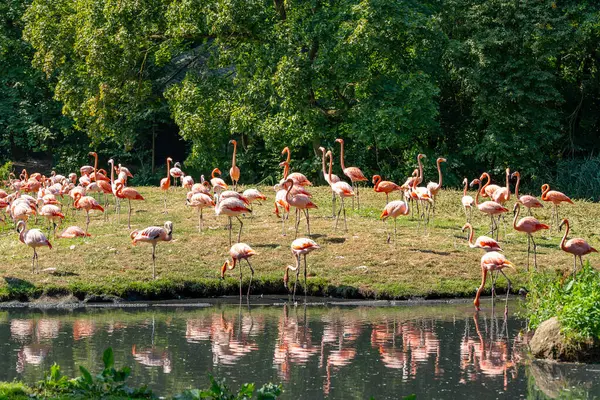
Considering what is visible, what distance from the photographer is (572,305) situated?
12172 millimetres

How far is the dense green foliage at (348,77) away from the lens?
27.5 m

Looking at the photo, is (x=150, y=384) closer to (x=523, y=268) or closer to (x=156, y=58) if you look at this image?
(x=523, y=268)

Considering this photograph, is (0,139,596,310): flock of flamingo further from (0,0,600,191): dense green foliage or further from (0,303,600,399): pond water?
(0,0,600,191): dense green foliage

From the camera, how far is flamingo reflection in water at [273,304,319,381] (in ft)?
41.2

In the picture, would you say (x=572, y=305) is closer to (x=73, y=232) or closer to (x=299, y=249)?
(x=299, y=249)

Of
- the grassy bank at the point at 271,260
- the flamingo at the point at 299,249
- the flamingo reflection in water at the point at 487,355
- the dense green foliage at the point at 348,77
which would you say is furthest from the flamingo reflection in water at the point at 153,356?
the dense green foliage at the point at 348,77

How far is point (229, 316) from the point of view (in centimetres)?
1612

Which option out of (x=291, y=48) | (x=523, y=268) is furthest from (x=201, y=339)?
(x=291, y=48)

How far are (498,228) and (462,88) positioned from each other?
9795mm

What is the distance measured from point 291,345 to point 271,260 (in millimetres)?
5378

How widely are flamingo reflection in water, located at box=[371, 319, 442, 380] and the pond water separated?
1 cm

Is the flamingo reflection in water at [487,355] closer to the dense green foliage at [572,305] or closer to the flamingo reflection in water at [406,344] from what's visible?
the flamingo reflection in water at [406,344]

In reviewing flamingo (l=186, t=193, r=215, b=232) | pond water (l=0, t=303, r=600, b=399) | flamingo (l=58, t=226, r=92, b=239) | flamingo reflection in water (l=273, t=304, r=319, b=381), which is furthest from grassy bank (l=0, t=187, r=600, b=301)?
flamingo reflection in water (l=273, t=304, r=319, b=381)

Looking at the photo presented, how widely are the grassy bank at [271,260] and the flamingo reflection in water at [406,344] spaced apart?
7.97ft
